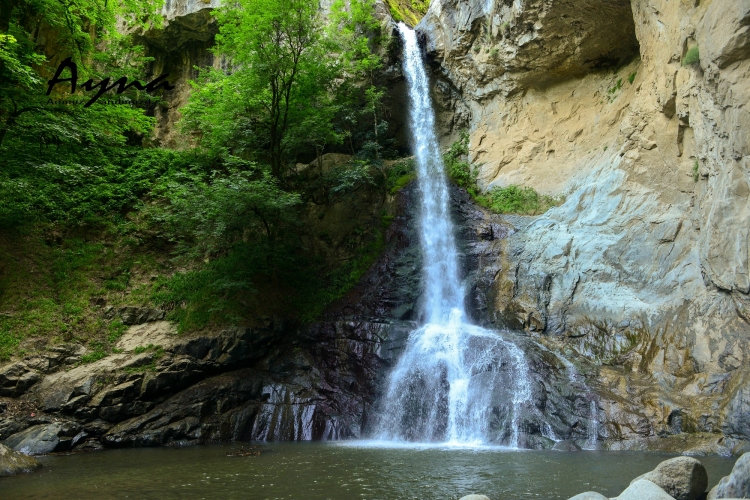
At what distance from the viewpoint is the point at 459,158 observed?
67.9ft

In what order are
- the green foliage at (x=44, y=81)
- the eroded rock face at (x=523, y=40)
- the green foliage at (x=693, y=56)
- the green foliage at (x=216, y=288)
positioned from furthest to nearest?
the eroded rock face at (x=523, y=40) < the green foliage at (x=216, y=288) < the green foliage at (x=44, y=81) < the green foliage at (x=693, y=56)

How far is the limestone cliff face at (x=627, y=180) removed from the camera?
10.2m

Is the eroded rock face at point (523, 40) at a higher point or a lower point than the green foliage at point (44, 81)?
higher

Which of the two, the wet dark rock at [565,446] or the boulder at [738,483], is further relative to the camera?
the wet dark rock at [565,446]

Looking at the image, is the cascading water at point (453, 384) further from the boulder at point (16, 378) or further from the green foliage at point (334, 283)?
the boulder at point (16, 378)

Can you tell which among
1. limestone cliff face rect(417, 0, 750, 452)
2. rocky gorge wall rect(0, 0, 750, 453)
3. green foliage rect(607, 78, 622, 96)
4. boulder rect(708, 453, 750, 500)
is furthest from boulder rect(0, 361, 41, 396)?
green foliage rect(607, 78, 622, 96)

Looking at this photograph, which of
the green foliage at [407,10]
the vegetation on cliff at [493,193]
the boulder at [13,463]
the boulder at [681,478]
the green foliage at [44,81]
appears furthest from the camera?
the green foliage at [407,10]

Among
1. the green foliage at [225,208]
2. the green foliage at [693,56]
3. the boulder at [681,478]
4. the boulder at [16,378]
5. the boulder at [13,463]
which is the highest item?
the green foliage at [693,56]

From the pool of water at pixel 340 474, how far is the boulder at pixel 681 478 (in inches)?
27.9

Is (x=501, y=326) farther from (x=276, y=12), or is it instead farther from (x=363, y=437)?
(x=276, y=12)

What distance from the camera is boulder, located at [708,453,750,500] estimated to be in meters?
5.08

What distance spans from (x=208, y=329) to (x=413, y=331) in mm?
5201

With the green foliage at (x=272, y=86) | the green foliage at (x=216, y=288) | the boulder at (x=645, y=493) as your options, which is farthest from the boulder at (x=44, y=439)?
the boulder at (x=645, y=493)

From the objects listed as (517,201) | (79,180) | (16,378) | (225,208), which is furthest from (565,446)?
(79,180)
